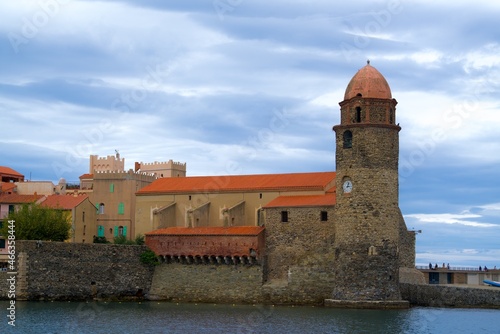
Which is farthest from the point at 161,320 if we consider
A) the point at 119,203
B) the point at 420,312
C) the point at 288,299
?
the point at 119,203

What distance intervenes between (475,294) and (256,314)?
14.2 m

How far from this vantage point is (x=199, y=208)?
6372 centimetres

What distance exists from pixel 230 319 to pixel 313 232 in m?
10.8

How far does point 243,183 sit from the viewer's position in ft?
210

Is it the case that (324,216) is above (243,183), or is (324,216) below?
below

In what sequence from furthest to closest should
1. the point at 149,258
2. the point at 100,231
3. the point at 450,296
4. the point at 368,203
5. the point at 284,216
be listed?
1. the point at 100,231
2. the point at 149,258
3. the point at 284,216
4. the point at 450,296
5. the point at 368,203

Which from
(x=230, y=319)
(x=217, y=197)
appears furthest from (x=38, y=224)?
(x=230, y=319)

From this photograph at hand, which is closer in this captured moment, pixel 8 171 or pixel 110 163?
pixel 110 163

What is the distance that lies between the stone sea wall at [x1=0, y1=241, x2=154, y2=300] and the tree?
18.3 ft

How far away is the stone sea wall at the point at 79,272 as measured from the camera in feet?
180

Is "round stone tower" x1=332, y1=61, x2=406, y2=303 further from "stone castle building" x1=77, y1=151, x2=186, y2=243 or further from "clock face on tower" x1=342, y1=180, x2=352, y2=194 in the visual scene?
"stone castle building" x1=77, y1=151, x2=186, y2=243

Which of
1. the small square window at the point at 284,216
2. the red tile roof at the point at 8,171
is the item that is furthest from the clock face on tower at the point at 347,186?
the red tile roof at the point at 8,171

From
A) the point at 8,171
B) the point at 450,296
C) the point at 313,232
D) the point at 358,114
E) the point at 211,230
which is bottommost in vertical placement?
the point at 450,296

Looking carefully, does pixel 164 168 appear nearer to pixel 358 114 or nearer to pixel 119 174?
pixel 119 174
